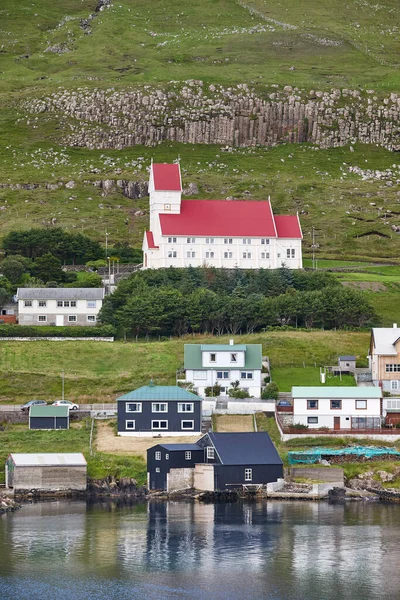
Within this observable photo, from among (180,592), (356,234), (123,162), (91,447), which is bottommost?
(180,592)

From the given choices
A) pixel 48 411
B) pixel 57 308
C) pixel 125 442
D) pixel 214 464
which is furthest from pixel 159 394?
pixel 57 308

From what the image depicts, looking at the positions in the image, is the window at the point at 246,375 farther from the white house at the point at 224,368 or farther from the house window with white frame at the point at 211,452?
the house window with white frame at the point at 211,452

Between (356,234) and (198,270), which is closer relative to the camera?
(198,270)

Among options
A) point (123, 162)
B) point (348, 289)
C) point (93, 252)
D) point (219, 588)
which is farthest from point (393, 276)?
point (219, 588)

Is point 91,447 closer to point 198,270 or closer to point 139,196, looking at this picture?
point 198,270

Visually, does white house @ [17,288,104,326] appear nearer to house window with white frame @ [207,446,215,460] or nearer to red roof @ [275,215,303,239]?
red roof @ [275,215,303,239]

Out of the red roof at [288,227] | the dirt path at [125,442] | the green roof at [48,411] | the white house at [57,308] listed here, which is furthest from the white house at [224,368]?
the red roof at [288,227]

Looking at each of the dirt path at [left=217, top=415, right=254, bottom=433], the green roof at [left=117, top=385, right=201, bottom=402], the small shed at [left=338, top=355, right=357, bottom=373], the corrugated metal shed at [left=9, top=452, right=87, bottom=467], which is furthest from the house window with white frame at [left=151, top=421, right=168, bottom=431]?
the small shed at [left=338, top=355, right=357, bottom=373]

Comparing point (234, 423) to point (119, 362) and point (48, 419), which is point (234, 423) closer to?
point (48, 419)
